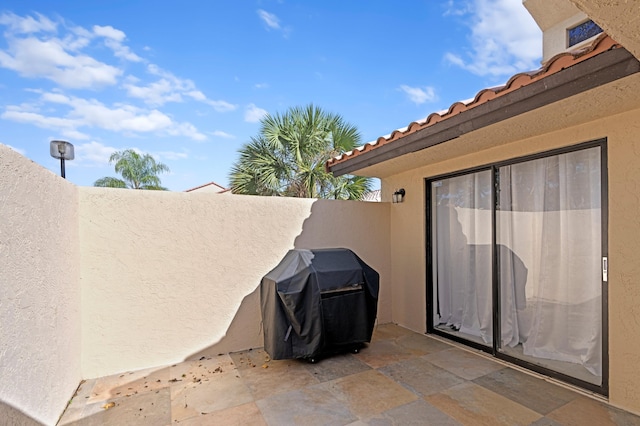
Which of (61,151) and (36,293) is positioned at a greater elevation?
(61,151)

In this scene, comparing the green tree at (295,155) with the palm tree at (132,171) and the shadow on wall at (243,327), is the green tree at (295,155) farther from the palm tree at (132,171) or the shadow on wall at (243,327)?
the palm tree at (132,171)

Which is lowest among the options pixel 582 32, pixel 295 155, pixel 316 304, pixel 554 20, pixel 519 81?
pixel 316 304

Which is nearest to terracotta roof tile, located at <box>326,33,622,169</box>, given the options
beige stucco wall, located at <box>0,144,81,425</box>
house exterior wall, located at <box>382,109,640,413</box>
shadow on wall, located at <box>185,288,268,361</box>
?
house exterior wall, located at <box>382,109,640,413</box>

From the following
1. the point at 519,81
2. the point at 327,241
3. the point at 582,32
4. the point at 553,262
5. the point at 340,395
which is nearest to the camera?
the point at 519,81

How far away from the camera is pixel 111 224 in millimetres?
4980

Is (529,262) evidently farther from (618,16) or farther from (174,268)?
(174,268)

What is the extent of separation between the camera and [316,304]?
5.06 m

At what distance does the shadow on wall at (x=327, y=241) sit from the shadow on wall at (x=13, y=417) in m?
2.62

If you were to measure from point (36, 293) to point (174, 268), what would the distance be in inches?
83.4

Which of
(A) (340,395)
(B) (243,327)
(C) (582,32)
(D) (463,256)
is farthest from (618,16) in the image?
(C) (582,32)

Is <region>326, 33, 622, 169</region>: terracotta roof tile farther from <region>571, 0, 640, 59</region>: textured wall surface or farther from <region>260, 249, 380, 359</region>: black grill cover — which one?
<region>260, 249, 380, 359</region>: black grill cover

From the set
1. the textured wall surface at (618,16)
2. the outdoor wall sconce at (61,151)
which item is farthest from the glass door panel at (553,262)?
the outdoor wall sconce at (61,151)

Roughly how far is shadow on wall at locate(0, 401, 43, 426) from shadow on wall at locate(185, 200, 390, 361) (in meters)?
2.62

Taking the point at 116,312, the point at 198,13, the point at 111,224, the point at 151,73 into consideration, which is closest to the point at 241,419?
the point at 116,312
